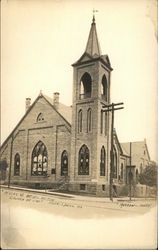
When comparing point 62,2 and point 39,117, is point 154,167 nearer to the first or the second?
point 39,117

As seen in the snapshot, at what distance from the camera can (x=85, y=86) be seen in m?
2.66

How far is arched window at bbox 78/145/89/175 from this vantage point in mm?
2635

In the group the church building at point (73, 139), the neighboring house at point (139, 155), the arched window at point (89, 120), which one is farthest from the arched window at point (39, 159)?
the neighboring house at point (139, 155)

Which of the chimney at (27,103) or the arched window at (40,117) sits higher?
the chimney at (27,103)

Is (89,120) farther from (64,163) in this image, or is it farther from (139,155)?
(139,155)

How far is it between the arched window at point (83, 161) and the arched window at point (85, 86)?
362 mm

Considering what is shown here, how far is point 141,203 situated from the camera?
2.71m

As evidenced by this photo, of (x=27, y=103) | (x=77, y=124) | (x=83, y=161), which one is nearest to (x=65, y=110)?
(x=77, y=124)

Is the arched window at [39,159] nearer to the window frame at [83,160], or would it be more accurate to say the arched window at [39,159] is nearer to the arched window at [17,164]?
the arched window at [17,164]

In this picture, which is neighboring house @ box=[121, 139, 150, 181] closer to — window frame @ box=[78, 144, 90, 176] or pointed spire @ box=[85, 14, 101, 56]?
window frame @ box=[78, 144, 90, 176]

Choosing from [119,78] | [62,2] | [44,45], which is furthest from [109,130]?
[62,2]

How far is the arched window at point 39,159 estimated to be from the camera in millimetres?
2682

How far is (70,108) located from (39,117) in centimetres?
23

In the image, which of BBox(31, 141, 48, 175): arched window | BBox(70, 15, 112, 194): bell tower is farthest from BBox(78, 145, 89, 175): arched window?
BBox(31, 141, 48, 175): arched window
